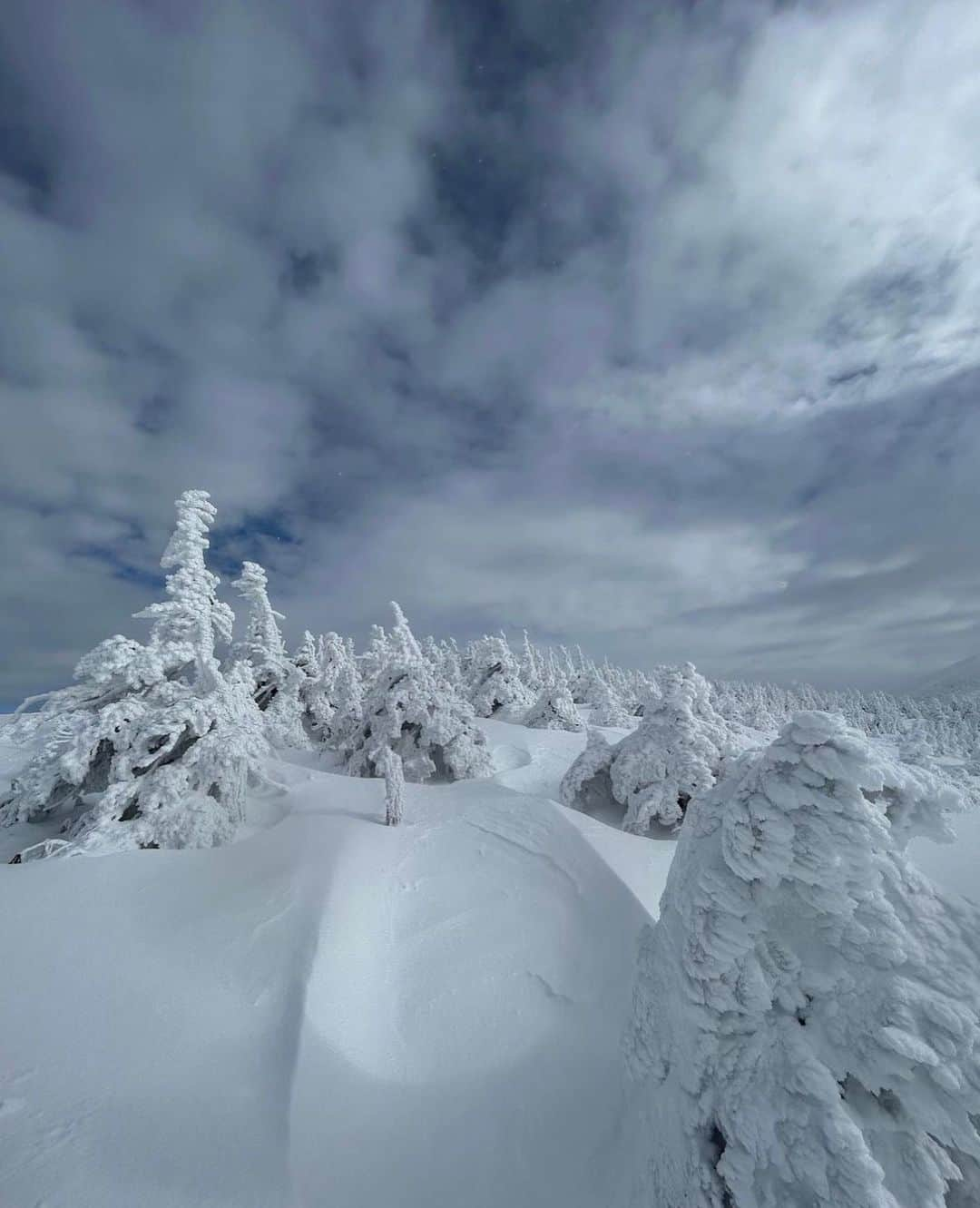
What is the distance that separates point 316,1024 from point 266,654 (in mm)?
27029

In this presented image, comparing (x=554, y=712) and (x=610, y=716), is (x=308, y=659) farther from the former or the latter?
(x=610, y=716)

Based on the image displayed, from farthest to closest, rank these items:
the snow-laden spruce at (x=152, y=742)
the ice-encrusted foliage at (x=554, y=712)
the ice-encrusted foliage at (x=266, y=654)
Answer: the ice-encrusted foliage at (x=554, y=712) < the ice-encrusted foliage at (x=266, y=654) < the snow-laden spruce at (x=152, y=742)

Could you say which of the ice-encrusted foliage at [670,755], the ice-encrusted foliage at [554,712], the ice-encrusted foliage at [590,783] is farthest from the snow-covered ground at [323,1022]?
the ice-encrusted foliage at [554,712]

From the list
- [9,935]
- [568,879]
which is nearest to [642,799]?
[568,879]

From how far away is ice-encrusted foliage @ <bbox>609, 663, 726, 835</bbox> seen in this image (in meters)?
15.9

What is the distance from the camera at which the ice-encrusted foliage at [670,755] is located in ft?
52.0

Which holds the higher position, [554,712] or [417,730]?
[554,712]

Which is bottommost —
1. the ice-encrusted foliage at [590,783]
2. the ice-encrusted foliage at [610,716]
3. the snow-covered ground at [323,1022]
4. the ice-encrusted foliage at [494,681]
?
the snow-covered ground at [323,1022]

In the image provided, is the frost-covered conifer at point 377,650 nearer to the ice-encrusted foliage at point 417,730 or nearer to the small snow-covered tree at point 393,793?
the ice-encrusted foliage at point 417,730

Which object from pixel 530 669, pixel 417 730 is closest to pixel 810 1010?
pixel 417 730

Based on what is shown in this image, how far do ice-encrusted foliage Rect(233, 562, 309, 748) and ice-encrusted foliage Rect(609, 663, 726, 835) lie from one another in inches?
821

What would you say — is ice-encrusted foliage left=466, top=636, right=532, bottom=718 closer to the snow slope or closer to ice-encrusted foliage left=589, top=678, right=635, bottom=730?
ice-encrusted foliage left=589, top=678, right=635, bottom=730

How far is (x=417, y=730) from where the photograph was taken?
22.9 metres

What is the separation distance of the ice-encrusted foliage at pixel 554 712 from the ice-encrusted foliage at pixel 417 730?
15.0 metres
